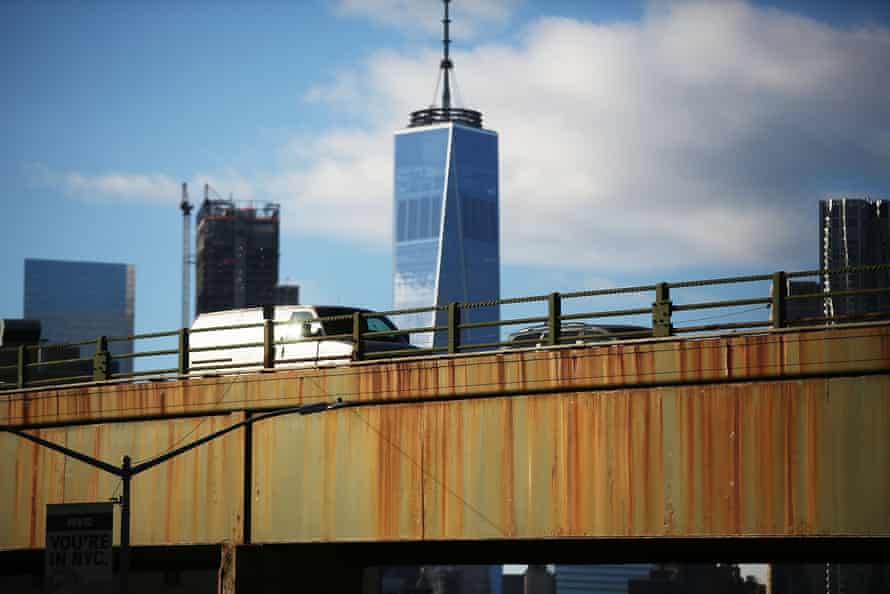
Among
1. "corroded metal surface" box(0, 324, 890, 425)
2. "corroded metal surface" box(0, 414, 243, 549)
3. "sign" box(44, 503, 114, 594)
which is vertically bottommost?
"sign" box(44, 503, 114, 594)

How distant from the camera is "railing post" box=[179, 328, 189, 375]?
1366 inches

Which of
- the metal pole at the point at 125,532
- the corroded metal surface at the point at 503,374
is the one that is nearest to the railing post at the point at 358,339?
the corroded metal surface at the point at 503,374

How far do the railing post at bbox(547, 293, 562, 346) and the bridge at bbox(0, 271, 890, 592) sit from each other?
5cm

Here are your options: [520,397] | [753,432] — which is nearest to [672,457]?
[753,432]

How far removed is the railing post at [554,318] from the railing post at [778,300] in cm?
436

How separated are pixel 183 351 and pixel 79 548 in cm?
672

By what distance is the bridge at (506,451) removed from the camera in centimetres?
2561

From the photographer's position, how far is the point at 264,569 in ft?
104

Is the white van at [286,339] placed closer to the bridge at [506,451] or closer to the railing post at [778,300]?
the bridge at [506,451]

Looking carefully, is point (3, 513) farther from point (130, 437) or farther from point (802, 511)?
point (802, 511)

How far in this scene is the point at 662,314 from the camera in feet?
91.0

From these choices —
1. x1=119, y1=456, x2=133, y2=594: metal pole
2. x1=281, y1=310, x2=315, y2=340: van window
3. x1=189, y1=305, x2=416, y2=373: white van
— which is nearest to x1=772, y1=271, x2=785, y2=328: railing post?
x1=189, y1=305, x2=416, y2=373: white van

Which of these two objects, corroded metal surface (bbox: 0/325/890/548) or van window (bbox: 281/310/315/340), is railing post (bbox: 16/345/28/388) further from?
van window (bbox: 281/310/315/340)

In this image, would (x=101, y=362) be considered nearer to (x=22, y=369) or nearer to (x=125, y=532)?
(x=22, y=369)
